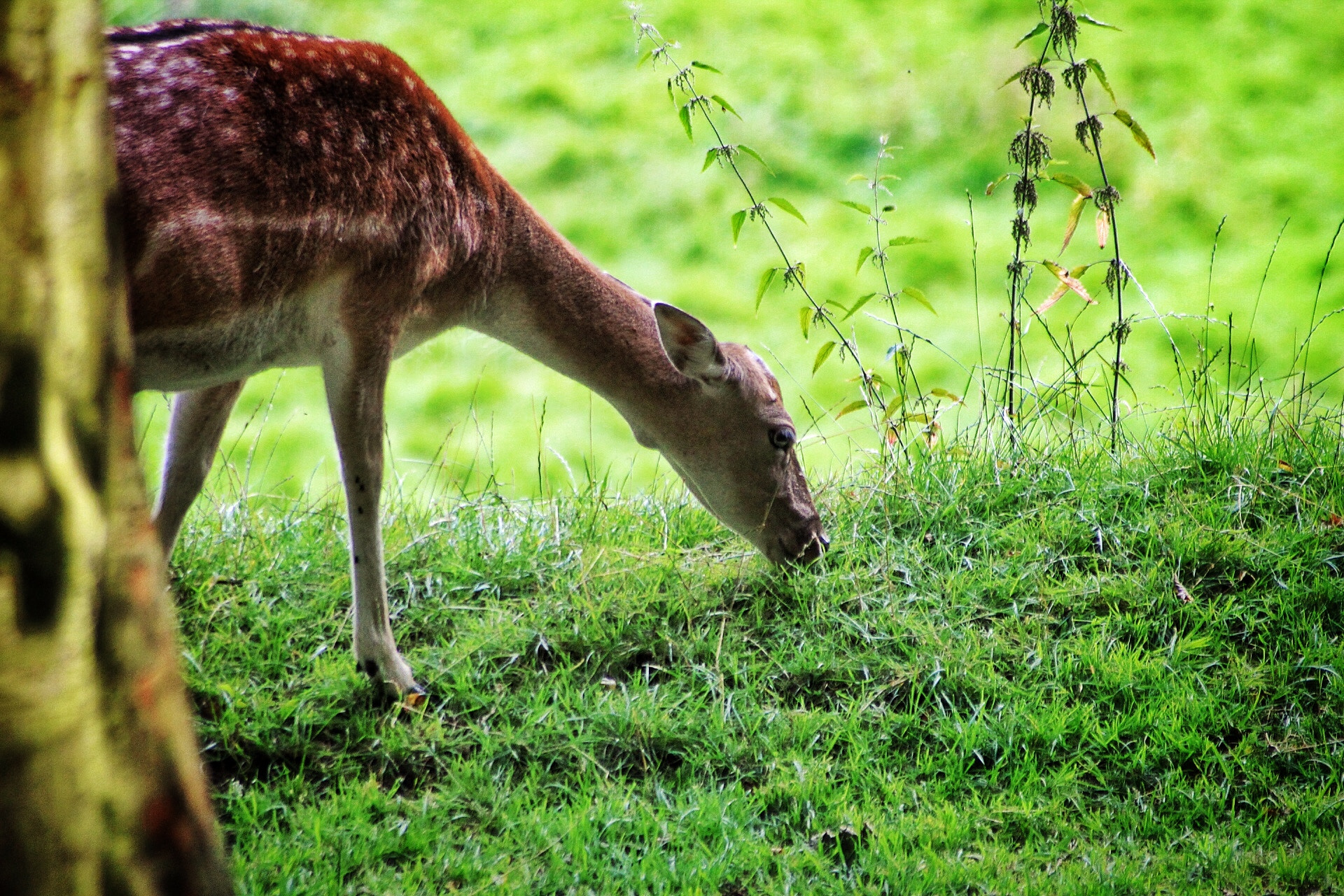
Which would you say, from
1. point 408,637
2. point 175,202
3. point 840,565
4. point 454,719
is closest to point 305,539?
point 408,637

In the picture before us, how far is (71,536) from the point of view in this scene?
1.39 m

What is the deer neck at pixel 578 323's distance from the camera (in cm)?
406

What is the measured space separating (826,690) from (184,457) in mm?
2154

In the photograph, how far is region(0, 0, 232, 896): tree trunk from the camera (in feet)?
4.44

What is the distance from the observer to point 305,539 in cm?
430

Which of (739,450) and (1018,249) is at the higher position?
(1018,249)

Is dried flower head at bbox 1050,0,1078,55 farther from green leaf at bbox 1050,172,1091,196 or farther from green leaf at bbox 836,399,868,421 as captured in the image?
green leaf at bbox 836,399,868,421

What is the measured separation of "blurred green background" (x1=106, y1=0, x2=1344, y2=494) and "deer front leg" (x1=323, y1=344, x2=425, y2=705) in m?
3.26

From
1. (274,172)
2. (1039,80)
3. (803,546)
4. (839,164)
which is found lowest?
(803,546)

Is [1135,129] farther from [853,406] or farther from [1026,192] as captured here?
[853,406]

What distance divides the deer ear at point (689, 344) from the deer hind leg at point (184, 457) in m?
1.44

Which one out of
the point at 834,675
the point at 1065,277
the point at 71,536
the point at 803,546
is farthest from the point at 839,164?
the point at 71,536

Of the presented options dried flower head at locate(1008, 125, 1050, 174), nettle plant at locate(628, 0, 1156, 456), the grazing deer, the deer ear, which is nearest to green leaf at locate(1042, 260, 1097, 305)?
nettle plant at locate(628, 0, 1156, 456)

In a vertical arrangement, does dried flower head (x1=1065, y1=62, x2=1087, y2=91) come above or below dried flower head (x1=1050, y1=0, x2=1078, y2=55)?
below
